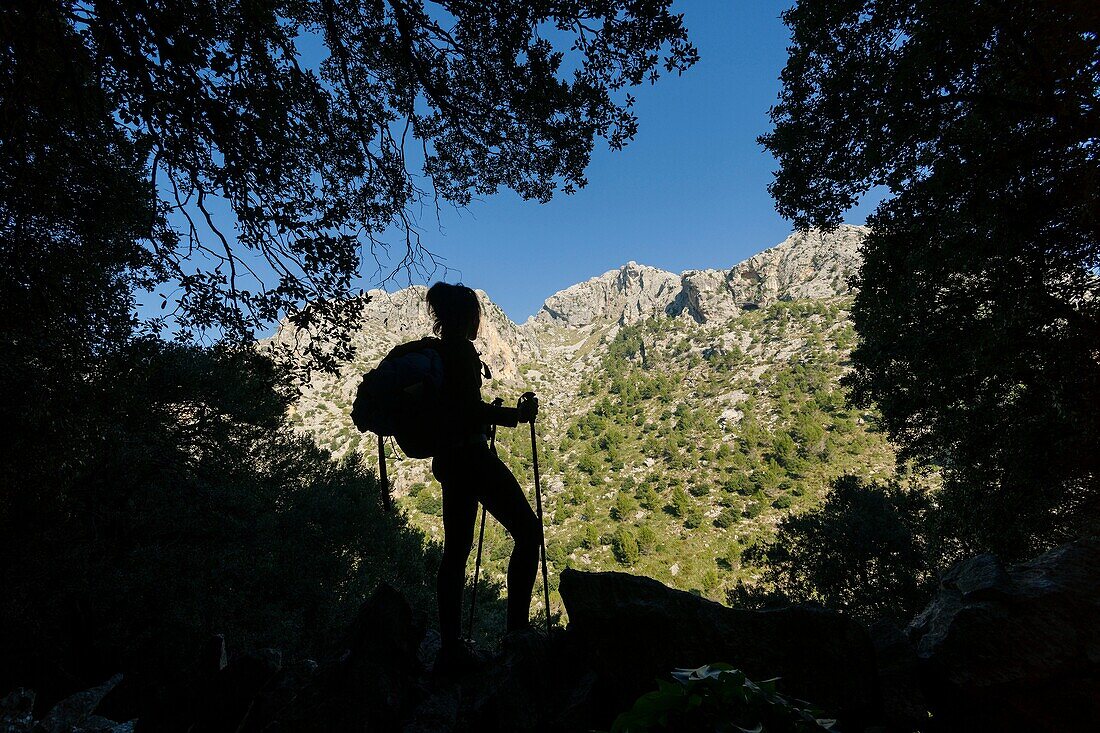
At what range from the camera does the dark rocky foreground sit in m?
3.07

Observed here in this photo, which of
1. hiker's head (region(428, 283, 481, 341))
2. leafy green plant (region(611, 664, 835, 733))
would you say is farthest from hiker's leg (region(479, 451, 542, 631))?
leafy green plant (region(611, 664, 835, 733))

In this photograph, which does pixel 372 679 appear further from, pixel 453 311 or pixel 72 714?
pixel 72 714

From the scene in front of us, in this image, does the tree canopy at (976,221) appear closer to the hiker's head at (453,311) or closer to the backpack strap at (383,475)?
the hiker's head at (453,311)

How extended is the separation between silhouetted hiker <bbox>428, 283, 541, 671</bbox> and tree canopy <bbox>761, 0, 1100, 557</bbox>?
9033mm

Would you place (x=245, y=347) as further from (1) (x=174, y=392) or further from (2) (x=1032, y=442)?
(2) (x=1032, y=442)

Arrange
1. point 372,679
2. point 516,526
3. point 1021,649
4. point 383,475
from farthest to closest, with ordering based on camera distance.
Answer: point 383,475
point 516,526
point 372,679
point 1021,649

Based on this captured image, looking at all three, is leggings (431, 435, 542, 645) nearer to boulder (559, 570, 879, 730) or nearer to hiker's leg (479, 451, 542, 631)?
hiker's leg (479, 451, 542, 631)

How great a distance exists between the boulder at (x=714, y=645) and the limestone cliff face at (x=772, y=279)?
140 metres

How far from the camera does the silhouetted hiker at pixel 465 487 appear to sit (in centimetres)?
401

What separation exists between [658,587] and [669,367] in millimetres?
128507

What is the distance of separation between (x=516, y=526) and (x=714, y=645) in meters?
1.98

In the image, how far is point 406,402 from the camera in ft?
12.5

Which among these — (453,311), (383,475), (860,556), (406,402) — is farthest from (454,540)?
(860,556)

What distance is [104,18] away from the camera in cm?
412
